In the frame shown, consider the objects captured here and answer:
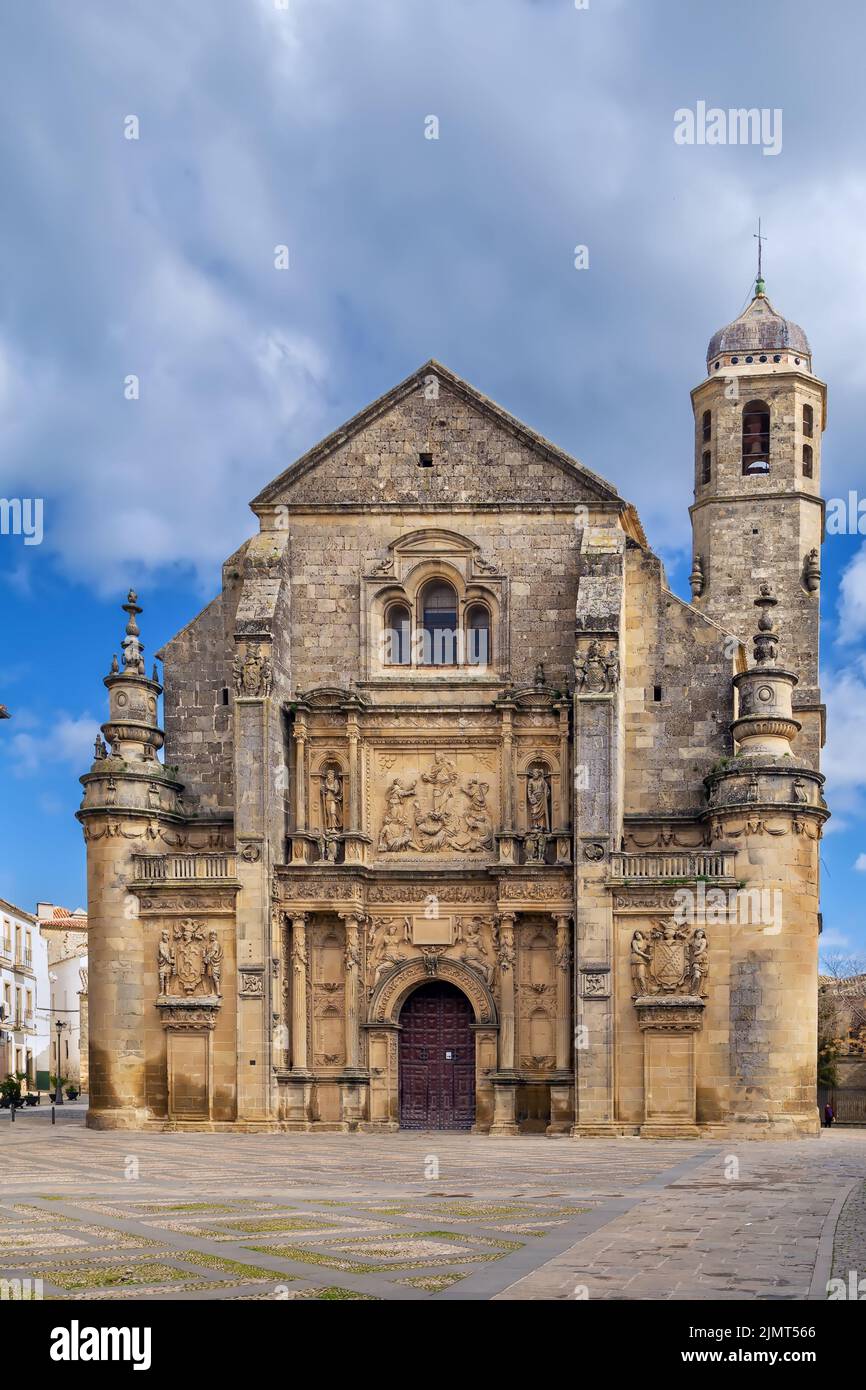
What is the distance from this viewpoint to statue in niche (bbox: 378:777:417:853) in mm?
40531

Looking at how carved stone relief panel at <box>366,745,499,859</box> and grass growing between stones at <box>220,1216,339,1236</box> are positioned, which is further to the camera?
carved stone relief panel at <box>366,745,499,859</box>

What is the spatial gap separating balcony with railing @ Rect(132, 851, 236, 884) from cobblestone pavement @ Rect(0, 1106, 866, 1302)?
345 inches

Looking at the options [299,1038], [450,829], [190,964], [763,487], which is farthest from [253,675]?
[763,487]

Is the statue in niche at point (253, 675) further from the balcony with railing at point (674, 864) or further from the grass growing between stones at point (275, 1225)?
the grass growing between stones at point (275, 1225)

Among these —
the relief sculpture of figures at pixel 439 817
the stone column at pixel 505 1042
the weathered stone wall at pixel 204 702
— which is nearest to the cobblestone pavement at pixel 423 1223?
the stone column at pixel 505 1042

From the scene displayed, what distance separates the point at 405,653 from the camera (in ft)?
136

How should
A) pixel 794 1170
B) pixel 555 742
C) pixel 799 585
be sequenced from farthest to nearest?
pixel 799 585
pixel 555 742
pixel 794 1170

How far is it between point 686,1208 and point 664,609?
23427 millimetres

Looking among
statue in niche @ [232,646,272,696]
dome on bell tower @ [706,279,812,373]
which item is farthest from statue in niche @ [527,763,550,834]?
dome on bell tower @ [706,279,812,373]

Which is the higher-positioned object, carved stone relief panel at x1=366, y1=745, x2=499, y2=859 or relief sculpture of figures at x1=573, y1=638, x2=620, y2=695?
relief sculpture of figures at x1=573, y1=638, x2=620, y2=695

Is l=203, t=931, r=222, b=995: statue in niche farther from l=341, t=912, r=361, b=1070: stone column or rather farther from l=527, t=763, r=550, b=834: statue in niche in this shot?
l=527, t=763, r=550, b=834: statue in niche

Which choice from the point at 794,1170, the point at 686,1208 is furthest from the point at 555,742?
the point at 686,1208

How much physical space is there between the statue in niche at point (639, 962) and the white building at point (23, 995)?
4076 cm
